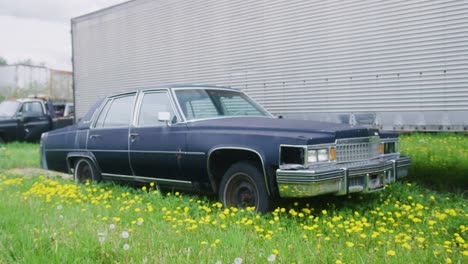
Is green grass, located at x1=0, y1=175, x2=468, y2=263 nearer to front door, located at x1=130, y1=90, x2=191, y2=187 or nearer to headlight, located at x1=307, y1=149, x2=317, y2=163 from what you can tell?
front door, located at x1=130, y1=90, x2=191, y2=187

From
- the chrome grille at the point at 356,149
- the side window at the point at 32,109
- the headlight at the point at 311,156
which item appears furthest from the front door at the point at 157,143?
the side window at the point at 32,109

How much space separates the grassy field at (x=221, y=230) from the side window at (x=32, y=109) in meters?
9.78

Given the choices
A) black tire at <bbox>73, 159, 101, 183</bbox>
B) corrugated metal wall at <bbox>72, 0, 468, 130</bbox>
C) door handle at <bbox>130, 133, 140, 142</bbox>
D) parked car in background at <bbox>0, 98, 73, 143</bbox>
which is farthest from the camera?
parked car in background at <bbox>0, 98, 73, 143</bbox>

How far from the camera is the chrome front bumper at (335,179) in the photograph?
4.28 meters

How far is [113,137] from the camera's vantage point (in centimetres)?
626

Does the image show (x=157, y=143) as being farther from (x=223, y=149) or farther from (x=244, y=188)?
(x=244, y=188)

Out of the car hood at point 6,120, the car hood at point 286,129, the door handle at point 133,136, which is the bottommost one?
the door handle at point 133,136

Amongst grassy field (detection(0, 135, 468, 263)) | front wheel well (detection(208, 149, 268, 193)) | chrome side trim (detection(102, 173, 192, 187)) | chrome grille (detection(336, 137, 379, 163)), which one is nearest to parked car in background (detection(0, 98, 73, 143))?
grassy field (detection(0, 135, 468, 263))

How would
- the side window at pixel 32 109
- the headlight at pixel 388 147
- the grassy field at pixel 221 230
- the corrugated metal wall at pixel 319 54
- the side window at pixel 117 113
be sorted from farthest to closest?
the side window at pixel 32 109 < the corrugated metal wall at pixel 319 54 < the side window at pixel 117 113 < the headlight at pixel 388 147 < the grassy field at pixel 221 230

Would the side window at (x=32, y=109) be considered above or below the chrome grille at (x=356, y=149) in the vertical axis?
above

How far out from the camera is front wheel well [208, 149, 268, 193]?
486 cm

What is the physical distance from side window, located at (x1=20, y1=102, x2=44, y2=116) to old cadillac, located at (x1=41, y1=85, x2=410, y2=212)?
9.08 metres

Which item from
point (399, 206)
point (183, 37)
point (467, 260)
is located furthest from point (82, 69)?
point (467, 260)

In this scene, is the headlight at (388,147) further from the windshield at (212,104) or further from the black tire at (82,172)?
the black tire at (82,172)
